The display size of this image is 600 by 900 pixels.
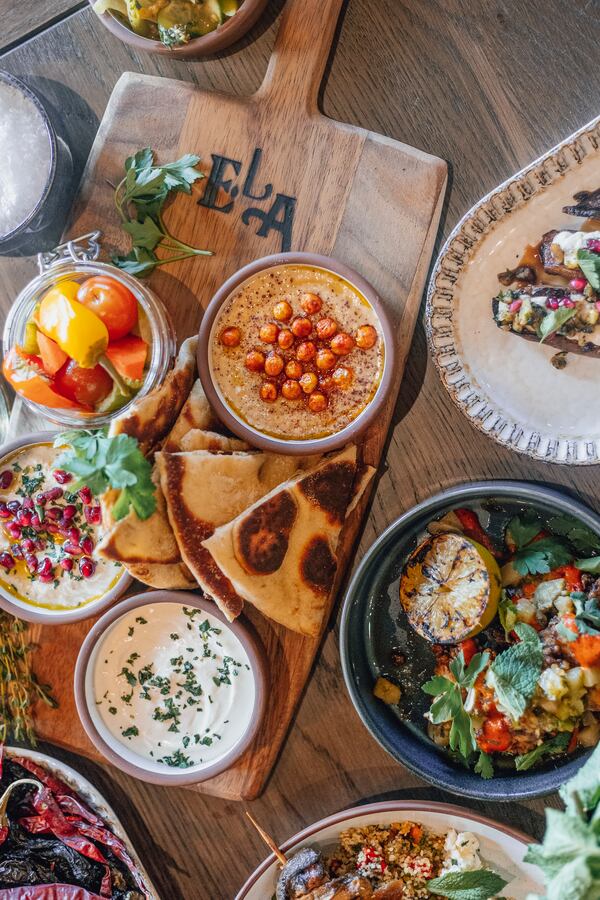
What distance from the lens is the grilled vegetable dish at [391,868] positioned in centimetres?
252

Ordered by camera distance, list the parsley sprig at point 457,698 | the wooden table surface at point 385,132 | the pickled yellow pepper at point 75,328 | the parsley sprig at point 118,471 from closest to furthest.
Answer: the parsley sprig at point 118,471
the pickled yellow pepper at point 75,328
the parsley sprig at point 457,698
the wooden table surface at point 385,132

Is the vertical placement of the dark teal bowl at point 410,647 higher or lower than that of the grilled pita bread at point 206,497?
lower

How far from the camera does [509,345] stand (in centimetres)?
263

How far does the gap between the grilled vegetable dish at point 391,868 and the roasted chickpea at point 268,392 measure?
1446 millimetres

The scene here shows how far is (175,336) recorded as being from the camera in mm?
2723

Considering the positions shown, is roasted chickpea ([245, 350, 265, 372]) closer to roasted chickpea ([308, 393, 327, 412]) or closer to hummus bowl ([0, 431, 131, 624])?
roasted chickpea ([308, 393, 327, 412])

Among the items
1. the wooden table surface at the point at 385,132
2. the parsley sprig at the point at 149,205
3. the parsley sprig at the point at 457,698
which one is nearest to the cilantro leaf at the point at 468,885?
the wooden table surface at the point at 385,132

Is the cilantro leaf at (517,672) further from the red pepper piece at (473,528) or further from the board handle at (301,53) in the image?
the board handle at (301,53)

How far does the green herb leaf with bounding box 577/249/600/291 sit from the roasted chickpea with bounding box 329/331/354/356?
742 millimetres

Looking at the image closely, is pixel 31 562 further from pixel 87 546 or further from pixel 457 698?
pixel 457 698

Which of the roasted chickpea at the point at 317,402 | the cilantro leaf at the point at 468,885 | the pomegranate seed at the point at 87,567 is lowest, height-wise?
the cilantro leaf at the point at 468,885

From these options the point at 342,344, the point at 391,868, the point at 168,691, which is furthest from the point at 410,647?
the point at 342,344

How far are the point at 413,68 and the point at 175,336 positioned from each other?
3.88 ft

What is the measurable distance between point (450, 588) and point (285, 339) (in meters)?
0.95
